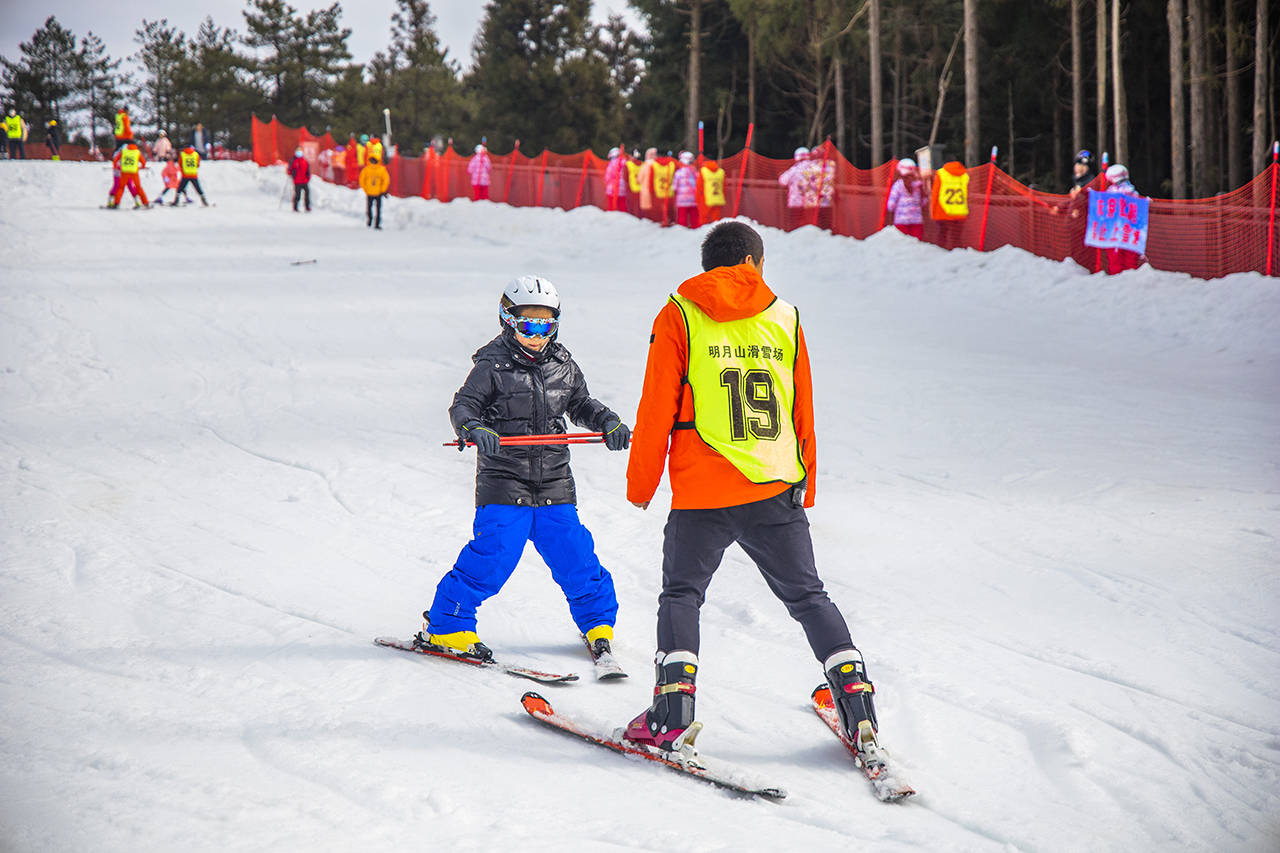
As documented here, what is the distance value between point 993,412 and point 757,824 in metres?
6.53

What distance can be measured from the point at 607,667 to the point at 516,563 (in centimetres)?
53

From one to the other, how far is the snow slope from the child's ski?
0.17 feet

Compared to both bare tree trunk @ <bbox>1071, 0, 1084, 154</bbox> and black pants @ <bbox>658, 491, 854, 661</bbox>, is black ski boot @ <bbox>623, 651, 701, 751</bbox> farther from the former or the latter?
bare tree trunk @ <bbox>1071, 0, 1084, 154</bbox>

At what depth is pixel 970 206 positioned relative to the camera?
1653cm

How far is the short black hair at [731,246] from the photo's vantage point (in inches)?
137

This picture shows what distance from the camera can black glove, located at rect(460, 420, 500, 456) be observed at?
412 cm

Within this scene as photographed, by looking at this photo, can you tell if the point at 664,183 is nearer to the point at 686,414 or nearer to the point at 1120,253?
the point at 1120,253

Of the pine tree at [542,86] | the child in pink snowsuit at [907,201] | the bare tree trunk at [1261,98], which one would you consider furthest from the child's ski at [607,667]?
the pine tree at [542,86]

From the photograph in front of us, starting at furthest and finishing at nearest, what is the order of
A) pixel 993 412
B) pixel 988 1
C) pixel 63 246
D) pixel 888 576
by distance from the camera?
pixel 988 1 < pixel 63 246 < pixel 993 412 < pixel 888 576

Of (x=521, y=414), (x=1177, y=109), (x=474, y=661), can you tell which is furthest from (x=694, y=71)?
(x=474, y=661)

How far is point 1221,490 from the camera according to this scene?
6.89 meters

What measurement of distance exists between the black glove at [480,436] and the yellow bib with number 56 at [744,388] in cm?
100

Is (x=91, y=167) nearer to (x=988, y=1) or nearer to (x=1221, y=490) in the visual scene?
(x=988, y=1)

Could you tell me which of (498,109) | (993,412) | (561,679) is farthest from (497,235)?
(498,109)
